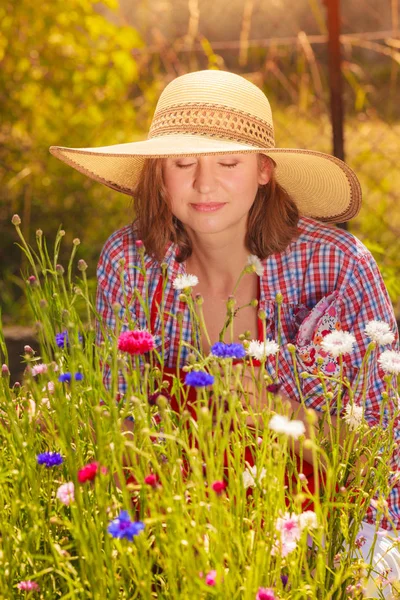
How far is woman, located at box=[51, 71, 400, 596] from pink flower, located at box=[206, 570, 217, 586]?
796 mm

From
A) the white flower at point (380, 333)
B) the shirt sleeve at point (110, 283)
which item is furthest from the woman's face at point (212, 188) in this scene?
the white flower at point (380, 333)

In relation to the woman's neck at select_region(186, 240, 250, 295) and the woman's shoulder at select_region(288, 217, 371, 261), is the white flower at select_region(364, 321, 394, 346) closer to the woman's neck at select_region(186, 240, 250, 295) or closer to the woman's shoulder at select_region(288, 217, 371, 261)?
the woman's shoulder at select_region(288, 217, 371, 261)

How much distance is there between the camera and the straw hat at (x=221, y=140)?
80.8 inches

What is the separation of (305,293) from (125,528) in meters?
1.20

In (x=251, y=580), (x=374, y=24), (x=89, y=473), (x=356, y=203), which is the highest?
(x=374, y=24)

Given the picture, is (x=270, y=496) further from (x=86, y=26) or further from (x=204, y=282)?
(x=86, y=26)

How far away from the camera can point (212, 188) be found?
211 cm

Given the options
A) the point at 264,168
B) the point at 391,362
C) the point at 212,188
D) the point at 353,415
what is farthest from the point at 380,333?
the point at 264,168

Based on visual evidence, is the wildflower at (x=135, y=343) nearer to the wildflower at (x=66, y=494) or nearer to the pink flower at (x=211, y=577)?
the wildflower at (x=66, y=494)

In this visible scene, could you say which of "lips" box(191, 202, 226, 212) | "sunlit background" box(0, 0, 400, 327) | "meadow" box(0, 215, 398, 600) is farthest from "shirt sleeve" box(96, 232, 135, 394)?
"sunlit background" box(0, 0, 400, 327)

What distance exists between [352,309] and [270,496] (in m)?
0.93

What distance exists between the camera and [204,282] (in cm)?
241

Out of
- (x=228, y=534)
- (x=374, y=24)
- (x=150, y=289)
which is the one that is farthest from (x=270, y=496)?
(x=374, y=24)

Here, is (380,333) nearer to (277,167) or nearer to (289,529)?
(289,529)
